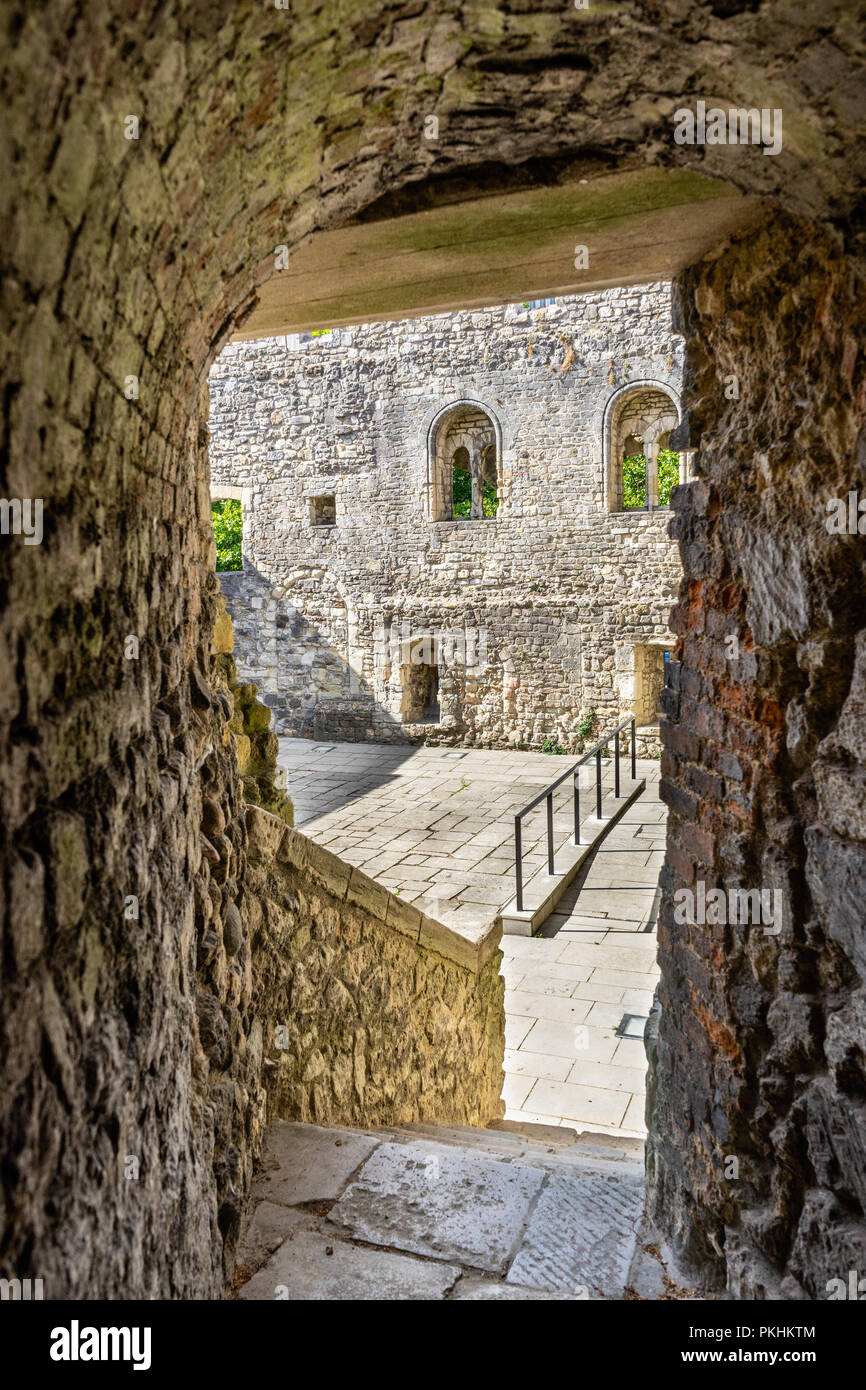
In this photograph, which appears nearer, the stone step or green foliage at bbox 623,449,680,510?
the stone step

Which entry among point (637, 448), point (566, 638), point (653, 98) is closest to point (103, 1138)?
point (653, 98)

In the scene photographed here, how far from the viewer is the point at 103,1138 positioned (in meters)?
1.24

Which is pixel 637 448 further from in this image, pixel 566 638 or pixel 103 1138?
pixel 103 1138

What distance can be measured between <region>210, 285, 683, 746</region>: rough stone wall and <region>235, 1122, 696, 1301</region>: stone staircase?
881cm

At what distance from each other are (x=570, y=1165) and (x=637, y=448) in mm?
13353

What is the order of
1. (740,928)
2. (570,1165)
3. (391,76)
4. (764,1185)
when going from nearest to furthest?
(391,76) → (764,1185) → (740,928) → (570,1165)

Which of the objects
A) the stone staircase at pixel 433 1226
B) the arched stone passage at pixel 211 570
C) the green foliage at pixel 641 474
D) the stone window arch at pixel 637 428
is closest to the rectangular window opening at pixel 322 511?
the stone window arch at pixel 637 428

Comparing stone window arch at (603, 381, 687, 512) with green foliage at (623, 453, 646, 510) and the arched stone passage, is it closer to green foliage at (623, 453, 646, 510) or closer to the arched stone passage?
green foliage at (623, 453, 646, 510)

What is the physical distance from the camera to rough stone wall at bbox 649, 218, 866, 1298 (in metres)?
1.80

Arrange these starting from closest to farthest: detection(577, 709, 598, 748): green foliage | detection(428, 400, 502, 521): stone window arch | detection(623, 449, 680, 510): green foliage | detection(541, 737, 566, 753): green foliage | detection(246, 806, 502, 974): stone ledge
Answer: detection(246, 806, 502, 974): stone ledge, detection(577, 709, 598, 748): green foliage, detection(541, 737, 566, 753): green foliage, detection(428, 400, 502, 521): stone window arch, detection(623, 449, 680, 510): green foliage

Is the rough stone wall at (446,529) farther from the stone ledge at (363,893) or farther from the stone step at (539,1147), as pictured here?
the stone step at (539,1147)

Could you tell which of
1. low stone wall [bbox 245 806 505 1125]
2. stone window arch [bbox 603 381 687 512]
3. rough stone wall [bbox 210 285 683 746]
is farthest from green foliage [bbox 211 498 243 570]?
low stone wall [bbox 245 806 505 1125]

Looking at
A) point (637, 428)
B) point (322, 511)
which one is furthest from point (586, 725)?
point (322, 511)

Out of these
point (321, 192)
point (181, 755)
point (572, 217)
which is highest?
point (572, 217)
